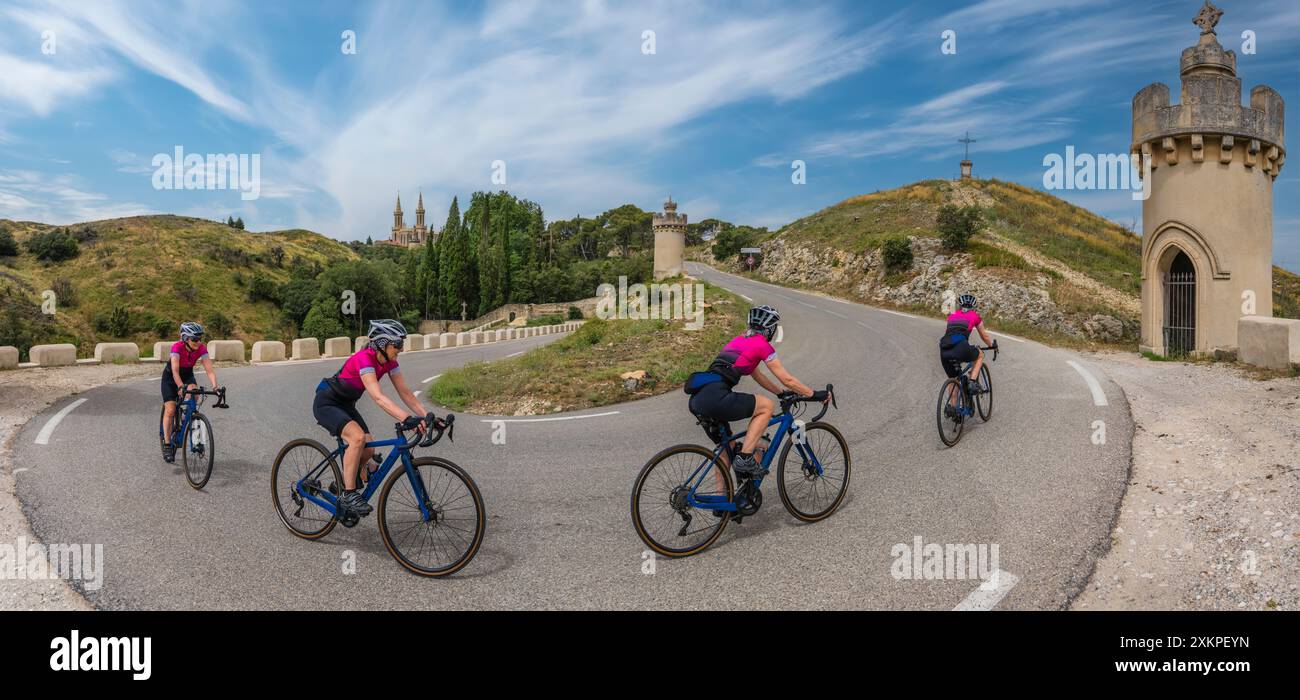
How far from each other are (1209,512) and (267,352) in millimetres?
26543

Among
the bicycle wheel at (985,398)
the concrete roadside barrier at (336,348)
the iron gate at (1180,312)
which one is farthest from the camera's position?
the concrete roadside barrier at (336,348)

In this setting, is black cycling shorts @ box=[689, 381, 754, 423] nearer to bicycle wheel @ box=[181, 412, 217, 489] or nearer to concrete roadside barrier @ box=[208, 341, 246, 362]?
bicycle wheel @ box=[181, 412, 217, 489]

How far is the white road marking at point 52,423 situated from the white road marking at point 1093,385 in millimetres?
15856

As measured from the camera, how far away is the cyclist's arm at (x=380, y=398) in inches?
196

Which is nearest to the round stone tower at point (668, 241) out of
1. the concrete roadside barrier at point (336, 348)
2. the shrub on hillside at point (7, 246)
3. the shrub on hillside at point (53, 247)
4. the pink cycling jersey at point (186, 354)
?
the concrete roadside barrier at point (336, 348)

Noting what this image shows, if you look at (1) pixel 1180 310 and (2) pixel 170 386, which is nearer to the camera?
(2) pixel 170 386

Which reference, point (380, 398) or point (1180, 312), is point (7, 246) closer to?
point (380, 398)

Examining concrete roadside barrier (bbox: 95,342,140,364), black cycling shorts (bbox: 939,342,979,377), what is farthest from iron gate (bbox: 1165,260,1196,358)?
concrete roadside barrier (bbox: 95,342,140,364)

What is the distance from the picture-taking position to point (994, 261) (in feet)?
111

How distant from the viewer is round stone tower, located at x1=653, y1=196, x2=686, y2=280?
3781 centimetres

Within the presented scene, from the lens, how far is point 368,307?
82.8m

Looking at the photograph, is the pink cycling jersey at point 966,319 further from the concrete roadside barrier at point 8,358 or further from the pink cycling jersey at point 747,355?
the concrete roadside barrier at point 8,358

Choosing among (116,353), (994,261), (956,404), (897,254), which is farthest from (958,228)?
(116,353)
